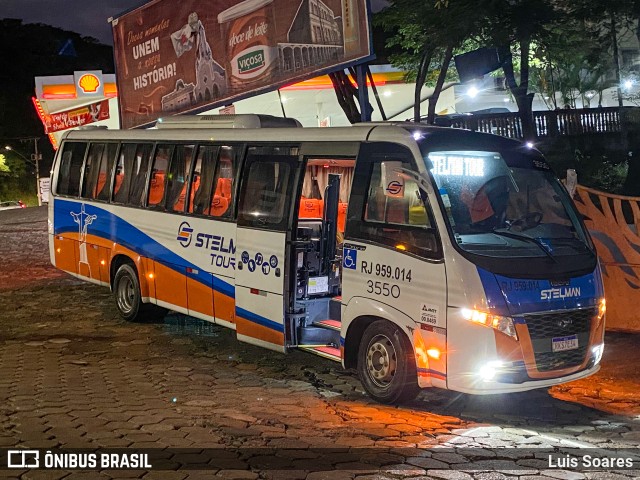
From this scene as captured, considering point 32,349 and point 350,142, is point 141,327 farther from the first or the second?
point 350,142

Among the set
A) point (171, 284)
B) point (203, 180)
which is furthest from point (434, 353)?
point (171, 284)

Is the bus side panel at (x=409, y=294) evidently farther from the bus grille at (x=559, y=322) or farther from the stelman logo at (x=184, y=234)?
the stelman logo at (x=184, y=234)

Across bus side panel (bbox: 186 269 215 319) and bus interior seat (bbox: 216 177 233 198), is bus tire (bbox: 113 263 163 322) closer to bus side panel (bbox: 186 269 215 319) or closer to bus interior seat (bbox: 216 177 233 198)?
bus side panel (bbox: 186 269 215 319)

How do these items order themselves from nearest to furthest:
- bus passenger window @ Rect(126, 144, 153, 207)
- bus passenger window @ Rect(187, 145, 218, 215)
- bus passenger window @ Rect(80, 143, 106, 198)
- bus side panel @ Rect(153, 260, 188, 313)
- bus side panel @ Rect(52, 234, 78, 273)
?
1. bus passenger window @ Rect(187, 145, 218, 215)
2. bus side panel @ Rect(153, 260, 188, 313)
3. bus passenger window @ Rect(126, 144, 153, 207)
4. bus passenger window @ Rect(80, 143, 106, 198)
5. bus side panel @ Rect(52, 234, 78, 273)

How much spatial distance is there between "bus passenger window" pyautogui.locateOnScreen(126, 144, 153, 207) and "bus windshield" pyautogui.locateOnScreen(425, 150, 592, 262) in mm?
5147

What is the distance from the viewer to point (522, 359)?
6.71 meters

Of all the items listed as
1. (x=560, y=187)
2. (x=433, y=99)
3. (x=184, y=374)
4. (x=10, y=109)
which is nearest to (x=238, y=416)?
(x=184, y=374)

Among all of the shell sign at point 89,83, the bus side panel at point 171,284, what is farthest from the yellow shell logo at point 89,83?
the bus side panel at point 171,284

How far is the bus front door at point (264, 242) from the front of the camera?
8.51 meters

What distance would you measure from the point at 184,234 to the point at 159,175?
115cm

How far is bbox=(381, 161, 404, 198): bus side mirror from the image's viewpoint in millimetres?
Answer: 7195

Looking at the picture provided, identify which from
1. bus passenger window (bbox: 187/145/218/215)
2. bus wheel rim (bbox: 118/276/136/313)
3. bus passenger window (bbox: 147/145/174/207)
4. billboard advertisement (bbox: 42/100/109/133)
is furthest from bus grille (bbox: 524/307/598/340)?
billboard advertisement (bbox: 42/100/109/133)

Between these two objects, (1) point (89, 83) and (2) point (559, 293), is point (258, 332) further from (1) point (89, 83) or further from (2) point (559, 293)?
(1) point (89, 83)

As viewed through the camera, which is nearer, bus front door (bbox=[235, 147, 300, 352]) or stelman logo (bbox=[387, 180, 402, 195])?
stelman logo (bbox=[387, 180, 402, 195])
